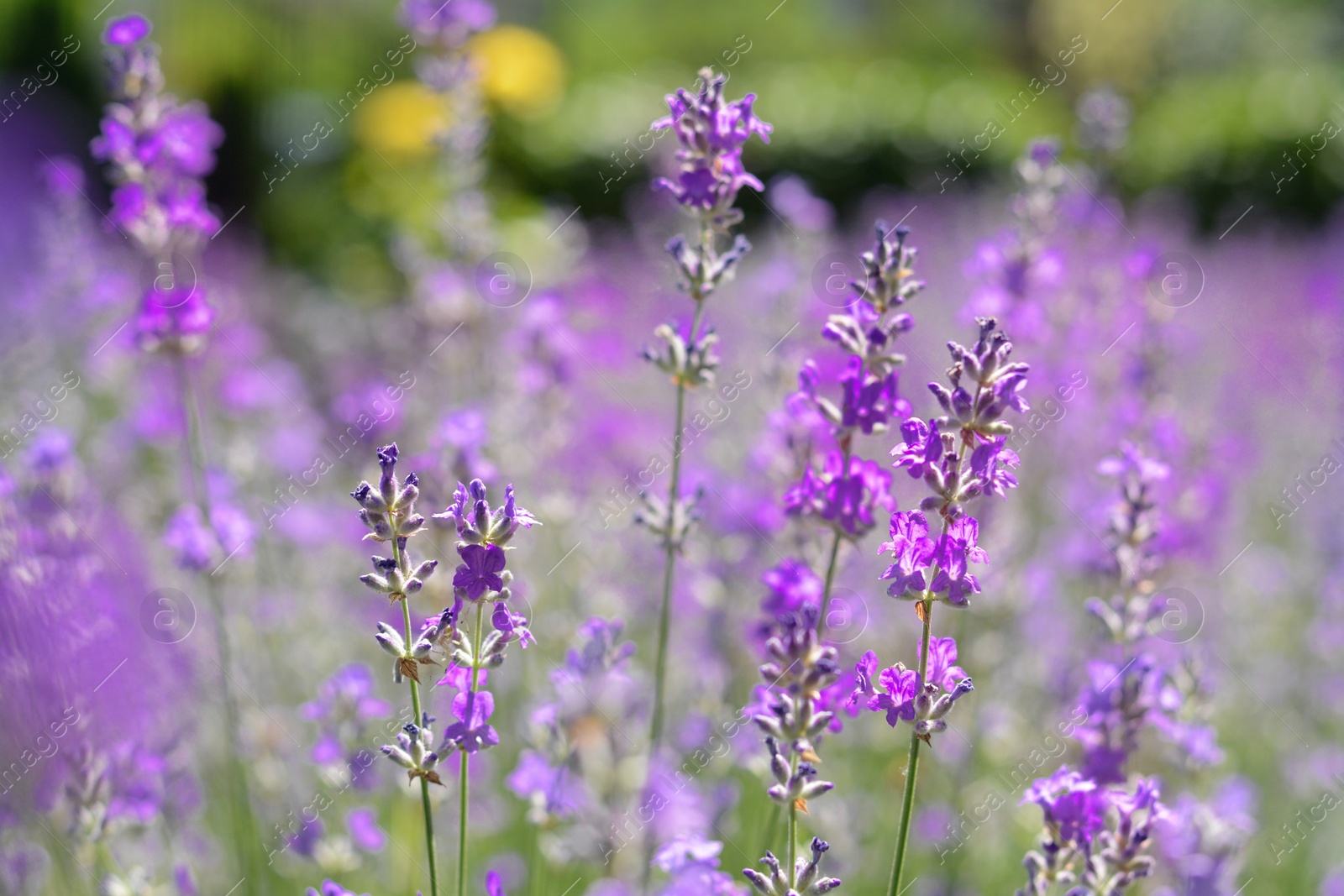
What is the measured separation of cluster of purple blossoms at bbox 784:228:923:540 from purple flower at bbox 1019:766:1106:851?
520mm

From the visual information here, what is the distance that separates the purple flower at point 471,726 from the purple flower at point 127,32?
70.9 inches

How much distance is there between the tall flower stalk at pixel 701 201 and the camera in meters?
1.99

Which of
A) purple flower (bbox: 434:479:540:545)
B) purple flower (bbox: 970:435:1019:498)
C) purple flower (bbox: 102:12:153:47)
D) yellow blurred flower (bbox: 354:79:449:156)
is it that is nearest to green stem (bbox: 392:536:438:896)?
purple flower (bbox: 434:479:540:545)

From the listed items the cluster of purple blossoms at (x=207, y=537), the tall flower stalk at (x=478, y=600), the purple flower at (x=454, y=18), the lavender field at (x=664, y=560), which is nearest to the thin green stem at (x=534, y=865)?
the lavender field at (x=664, y=560)

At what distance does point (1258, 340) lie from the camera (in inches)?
315

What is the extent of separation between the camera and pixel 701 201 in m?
2.03

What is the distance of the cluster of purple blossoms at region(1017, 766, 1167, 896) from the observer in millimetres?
1758

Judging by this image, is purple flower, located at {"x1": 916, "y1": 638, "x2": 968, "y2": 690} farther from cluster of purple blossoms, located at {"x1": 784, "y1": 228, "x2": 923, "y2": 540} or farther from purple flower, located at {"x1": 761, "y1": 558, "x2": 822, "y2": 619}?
purple flower, located at {"x1": 761, "y1": 558, "x2": 822, "y2": 619}

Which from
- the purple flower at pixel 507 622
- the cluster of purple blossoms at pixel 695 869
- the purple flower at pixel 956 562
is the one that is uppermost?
the purple flower at pixel 956 562

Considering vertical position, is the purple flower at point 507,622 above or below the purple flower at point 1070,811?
above

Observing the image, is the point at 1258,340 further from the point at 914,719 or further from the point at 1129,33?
the point at 1129,33

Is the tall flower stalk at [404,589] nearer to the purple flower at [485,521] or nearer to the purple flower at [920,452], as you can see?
the purple flower at [485,521]

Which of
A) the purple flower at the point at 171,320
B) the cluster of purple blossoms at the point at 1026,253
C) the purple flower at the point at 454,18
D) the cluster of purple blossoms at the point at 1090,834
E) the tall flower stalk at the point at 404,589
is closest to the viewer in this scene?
the tall flower stalk at the point at 404,589

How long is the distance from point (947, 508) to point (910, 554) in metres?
0.09
